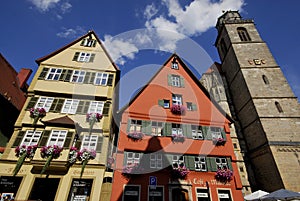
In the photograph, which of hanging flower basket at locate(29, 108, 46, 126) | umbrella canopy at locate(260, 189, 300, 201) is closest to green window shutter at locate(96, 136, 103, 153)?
hanging flower basket at locate(29, 108, 46, 126)

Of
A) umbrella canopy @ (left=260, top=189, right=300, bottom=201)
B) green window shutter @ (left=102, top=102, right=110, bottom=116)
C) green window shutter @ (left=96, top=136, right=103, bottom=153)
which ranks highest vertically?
Result: green window shutter @ (left=102, top=102, right=110, bottom=116)

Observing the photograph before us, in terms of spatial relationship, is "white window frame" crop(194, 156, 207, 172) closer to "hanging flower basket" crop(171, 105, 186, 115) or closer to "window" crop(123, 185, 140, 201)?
"hanging flower basket" crop(171, 105, 186, 115)

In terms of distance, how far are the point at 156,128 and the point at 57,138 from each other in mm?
7186

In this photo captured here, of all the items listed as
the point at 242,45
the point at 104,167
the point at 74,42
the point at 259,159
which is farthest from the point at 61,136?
the point at 242,45

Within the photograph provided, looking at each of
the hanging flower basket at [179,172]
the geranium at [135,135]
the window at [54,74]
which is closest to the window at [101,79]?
the window at [54,74]

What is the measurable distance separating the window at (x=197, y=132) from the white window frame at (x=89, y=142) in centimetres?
764

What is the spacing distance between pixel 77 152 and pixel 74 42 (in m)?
10.9

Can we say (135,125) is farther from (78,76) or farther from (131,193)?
(78,76)

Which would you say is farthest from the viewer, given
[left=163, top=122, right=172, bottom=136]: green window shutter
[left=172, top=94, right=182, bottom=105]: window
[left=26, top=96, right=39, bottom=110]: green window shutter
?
[left=172, top=94, right=182, bottom=105]: window

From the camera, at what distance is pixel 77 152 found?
36.3 ft

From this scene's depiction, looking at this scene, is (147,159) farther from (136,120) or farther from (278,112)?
(278,112)

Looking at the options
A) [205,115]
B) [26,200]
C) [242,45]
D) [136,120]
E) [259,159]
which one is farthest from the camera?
[242,45]

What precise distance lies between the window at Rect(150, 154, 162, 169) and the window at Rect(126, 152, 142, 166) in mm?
879

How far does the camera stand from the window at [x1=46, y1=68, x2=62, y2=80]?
14086mm
